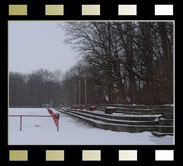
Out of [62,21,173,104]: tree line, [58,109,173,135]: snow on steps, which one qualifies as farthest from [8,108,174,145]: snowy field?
[62,21,173,104]: tree line

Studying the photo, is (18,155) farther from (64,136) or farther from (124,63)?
(124,63)

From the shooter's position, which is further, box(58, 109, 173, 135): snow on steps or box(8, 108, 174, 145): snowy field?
box(58, 109, 173, 135): snow on steps

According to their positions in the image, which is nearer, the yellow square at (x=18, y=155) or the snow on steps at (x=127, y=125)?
the yellow square at (x=18, y=155)

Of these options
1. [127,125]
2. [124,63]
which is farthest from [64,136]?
[124,63]

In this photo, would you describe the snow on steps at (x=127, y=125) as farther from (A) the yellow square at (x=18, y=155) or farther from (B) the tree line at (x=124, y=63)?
(A) the yellow square at (x=18, y=155)

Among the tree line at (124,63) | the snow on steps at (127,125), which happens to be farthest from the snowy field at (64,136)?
the tree line at (124,63)

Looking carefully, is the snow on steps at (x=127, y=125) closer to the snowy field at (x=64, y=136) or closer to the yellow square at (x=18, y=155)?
the snowy field at (x=64, y=136)

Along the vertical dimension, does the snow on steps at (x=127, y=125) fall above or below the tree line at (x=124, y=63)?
below

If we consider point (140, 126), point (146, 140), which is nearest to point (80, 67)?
point (140, 126)

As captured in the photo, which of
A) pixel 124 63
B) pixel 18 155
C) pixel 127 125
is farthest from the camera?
pixel 124 63

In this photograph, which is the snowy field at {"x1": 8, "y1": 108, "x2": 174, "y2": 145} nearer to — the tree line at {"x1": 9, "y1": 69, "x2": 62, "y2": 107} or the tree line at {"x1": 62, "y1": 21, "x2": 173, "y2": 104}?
the tree line at {"x1": 9, "y1": 69, "x2": 62, "y2": 107}
